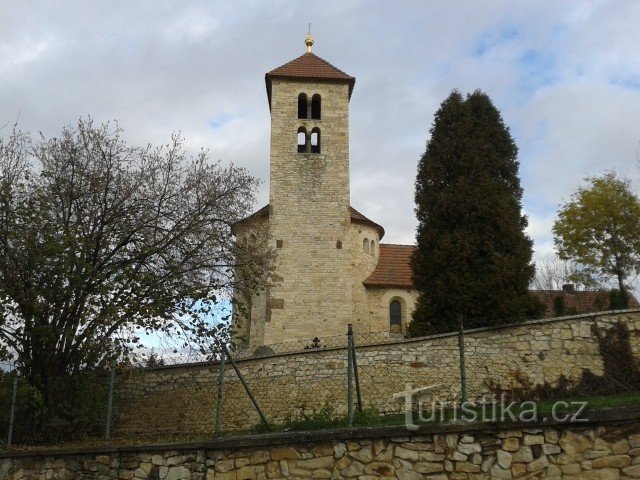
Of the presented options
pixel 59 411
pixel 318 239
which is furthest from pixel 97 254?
pixel 318 239

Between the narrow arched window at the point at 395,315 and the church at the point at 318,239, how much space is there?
4cm

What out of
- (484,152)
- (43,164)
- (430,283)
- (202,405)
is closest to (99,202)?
(43,164)

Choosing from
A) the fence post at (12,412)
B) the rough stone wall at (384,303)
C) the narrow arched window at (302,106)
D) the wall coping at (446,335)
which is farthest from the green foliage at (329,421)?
the narrow arched window at (302,106)

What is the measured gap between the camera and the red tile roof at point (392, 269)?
25.3 m

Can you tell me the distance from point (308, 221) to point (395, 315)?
523 cm

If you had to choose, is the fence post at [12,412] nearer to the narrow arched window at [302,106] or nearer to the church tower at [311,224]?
the church tower at [311,224]

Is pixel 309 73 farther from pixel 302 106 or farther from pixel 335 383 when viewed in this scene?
pixel 335 383

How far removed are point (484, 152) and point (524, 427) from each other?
1181 centimetres

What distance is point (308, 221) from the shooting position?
946 inches

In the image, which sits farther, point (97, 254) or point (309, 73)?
point (309, 73)

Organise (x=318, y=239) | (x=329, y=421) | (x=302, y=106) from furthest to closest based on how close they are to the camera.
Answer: (x=302, y=106) → (x=318, y=239) → (x=329, y=421)

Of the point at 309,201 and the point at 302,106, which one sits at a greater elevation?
the point at 302,106

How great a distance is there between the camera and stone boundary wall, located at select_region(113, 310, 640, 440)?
1327 cm

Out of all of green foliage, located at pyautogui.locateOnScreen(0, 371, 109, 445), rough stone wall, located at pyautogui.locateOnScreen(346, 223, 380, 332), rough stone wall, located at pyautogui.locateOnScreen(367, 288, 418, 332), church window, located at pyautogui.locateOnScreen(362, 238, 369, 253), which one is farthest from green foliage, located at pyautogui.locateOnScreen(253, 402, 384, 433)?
church window, located at pyautogui.locateOnScreen(362, 238, 369, 253)
